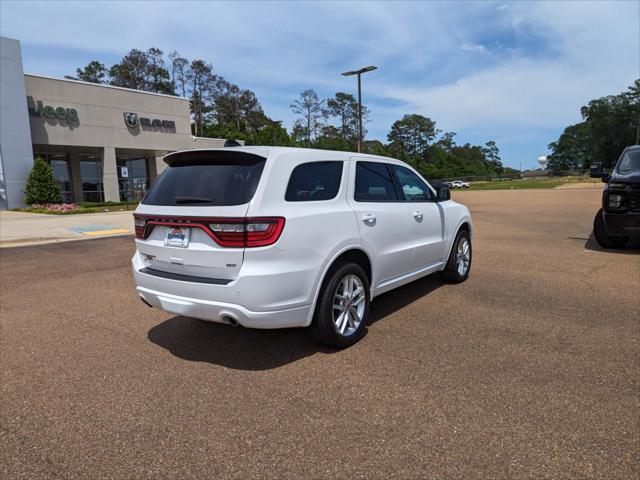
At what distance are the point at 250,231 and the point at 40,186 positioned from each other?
25610 millimetres

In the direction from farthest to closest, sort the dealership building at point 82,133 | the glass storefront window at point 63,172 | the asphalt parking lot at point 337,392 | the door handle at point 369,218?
1. the glass storefront window at point 63,172
2. the dealership building at point 82,133
3. the door handle at point 369,218
4. the asphalt parking lot at point 337,392

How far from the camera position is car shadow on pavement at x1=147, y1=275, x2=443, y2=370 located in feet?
12.3

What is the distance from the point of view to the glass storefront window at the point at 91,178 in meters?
31.1

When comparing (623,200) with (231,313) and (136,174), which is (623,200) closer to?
(231,313)

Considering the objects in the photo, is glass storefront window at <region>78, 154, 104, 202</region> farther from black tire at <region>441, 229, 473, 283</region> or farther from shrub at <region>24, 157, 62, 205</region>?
black tire at <region>441, 229, 473, 283</region>

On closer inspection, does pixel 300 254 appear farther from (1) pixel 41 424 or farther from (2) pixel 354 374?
(1) pixel 41 424

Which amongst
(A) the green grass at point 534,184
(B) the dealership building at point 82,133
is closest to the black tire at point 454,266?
(B) the dealership building at point 82,133

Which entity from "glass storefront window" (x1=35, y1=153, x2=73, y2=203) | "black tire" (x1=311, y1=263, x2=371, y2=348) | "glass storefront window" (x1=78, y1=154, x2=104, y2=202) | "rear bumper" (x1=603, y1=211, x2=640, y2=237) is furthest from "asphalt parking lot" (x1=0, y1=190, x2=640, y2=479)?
"glass storefront window" (x1=78, y1=154, x2=104, y2=202)

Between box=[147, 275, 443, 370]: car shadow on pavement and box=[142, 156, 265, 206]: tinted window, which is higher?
box=[142, 156, 265, 206]: tinted window

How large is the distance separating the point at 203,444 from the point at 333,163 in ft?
8.38

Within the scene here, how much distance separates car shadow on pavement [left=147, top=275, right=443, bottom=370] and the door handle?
3.73 ft

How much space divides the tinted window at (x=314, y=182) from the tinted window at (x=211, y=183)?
1.03ft

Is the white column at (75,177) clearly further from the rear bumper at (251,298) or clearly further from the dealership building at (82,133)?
the rear bumper at (251,298)

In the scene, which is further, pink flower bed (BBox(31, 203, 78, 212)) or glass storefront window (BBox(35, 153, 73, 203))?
glass storefront window (BBox(35, 153, 73, 203))
